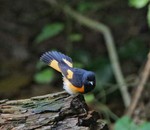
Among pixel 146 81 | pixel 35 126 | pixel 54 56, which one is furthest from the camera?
pixel 146 81

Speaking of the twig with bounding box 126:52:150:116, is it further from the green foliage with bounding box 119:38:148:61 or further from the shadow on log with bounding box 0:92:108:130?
the shadow on log with bounding box 0:92:108:130

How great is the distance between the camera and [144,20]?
24.1 ft

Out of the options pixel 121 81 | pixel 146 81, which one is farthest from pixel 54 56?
pixel 121 81

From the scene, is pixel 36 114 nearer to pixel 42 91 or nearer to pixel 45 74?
pixel 45 74

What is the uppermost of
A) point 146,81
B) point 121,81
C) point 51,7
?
point 51,7

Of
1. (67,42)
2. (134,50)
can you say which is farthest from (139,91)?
(67,42)

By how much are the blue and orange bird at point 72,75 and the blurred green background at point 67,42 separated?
2.58 metres

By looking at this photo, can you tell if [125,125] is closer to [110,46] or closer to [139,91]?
[139,91]

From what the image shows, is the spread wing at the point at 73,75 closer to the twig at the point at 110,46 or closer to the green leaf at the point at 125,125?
the green leaf at the point at 125,125

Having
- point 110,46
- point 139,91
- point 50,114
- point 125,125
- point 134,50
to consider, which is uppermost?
point 134,50

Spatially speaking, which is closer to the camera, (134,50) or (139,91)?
(139,91)

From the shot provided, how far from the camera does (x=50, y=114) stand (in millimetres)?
3039

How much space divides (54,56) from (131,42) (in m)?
3.53

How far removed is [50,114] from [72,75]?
32 centimetres
